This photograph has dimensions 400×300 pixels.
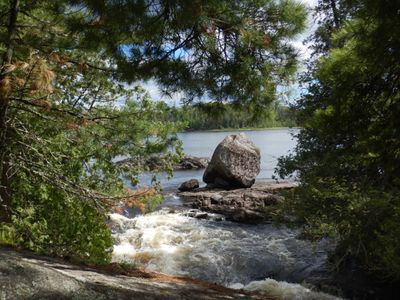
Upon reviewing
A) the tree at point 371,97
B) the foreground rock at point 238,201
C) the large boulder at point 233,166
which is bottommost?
the foreground rock at point 238,201

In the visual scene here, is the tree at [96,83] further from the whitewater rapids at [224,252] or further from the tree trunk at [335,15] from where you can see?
the tree trunk at [335,15]

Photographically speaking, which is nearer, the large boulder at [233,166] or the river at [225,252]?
the river at [225,252]

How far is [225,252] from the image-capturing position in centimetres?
1273

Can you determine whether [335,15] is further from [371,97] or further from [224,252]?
[371,97]

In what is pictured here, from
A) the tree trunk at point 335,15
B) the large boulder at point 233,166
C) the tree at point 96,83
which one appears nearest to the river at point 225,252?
the tree at point 96,83

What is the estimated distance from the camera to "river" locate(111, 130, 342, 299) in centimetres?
1071

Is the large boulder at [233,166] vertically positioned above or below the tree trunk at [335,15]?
below

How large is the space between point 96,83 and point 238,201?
12.0 metres

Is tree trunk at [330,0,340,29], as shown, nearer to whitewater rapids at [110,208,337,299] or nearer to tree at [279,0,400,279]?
whitewater rapids at [110,208,337,299]

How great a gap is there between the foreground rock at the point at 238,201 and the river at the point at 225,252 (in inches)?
22.0

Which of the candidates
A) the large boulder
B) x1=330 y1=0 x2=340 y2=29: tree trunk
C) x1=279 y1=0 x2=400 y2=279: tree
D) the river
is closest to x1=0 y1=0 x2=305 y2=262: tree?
x1=279 y1=0 x2=400 y2=279: tree

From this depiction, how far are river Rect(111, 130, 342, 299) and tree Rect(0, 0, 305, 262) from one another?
3352 mm

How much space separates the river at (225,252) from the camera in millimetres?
10713

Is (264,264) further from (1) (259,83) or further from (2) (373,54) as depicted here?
(2) (373,54)
